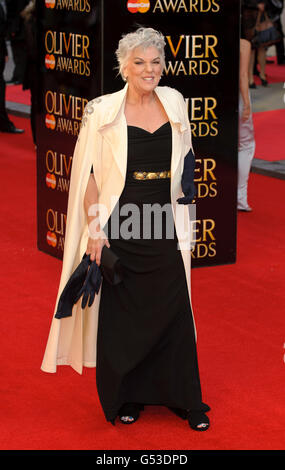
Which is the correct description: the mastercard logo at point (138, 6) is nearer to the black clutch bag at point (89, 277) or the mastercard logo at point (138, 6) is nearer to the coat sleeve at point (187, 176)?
the coat sleeve at point (187, 176)

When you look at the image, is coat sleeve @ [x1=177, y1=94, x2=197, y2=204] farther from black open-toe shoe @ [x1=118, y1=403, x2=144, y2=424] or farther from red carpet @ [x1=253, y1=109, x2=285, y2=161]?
red carpet @ [x1=253, y1=109, x2=285, y2=161]

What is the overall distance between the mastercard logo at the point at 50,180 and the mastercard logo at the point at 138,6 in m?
1.70

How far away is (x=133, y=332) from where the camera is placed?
5.13 m

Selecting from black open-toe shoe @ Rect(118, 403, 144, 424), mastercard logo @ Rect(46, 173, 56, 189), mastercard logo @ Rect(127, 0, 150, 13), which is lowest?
black open-toe shoe @ Rect(118, 403, 144, 424)

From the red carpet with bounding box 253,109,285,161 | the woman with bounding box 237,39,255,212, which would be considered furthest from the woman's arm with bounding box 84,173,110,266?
the red carpet with bounding box 253,109,285,161

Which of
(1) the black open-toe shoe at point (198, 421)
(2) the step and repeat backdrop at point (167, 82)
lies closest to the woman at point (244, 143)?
(2) the step and repeat backdrop at point (167, 82)

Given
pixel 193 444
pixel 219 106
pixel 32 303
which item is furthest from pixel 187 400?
pixel 219 106

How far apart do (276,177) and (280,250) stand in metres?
3.03

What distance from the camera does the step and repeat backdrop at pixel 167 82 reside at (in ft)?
24.2

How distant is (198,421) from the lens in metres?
5.20

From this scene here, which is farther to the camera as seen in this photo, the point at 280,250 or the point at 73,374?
the point at 280,250

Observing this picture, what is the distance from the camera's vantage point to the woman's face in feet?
15.9
